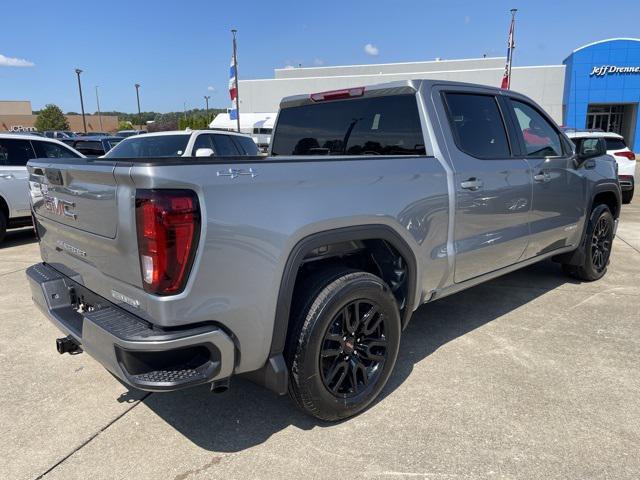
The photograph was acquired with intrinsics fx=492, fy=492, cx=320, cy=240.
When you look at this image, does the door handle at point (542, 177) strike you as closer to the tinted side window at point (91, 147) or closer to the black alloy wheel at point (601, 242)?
the black alloy wheel at point (601, 242)

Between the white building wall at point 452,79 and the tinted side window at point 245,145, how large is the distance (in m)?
23.1

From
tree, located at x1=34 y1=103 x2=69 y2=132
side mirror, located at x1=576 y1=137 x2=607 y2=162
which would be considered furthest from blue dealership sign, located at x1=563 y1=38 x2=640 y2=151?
tree, located at x1=34 y1=103 x2=69 y2=132

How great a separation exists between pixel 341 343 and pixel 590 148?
12.1 ft

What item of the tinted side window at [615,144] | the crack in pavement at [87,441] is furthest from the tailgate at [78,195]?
the tinted side window at [615,144]

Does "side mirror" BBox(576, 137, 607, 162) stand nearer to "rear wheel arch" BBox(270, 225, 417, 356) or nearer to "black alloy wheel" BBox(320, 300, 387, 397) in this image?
"rear wheel arch" BBox(270, 225, 417, 356)

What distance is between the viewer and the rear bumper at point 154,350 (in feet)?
7.01

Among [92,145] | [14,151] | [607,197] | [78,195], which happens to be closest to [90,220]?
[78,195]

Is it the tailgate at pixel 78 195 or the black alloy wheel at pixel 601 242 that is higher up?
the tailgate at pixel 78 195

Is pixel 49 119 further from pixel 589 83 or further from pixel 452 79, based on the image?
pixel 589 83

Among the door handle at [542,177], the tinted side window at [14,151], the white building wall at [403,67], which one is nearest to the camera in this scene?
the door handle at [542,177]

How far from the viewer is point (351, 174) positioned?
2770mm

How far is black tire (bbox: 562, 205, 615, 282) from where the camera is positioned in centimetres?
530

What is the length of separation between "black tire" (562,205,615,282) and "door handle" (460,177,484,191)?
2361 millimetres

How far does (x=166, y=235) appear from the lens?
208 cm
